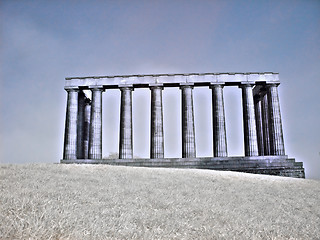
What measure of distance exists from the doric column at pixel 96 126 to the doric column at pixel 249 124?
766 inches

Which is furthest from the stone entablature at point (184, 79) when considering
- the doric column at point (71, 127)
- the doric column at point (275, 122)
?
the doric column at point (71, 127)

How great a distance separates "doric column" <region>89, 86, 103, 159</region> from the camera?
41781mm

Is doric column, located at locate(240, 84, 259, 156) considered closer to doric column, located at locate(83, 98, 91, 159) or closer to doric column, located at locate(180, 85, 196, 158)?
doric column, located at locate(180, 85, 196, 158)

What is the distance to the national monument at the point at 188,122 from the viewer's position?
126ft

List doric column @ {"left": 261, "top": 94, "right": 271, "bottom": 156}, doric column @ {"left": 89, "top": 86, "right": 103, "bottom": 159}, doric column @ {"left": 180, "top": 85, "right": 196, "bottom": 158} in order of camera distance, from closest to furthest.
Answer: doric column @ {"left": 180, "top": 85, "right": 196, "bottom": 158} → doric column @ {"left": 89, "top": 86, "right": 103, "bottom": 159} → doric column @ {"left": 261, "top": 94, "right": 271, "bottom": 156}

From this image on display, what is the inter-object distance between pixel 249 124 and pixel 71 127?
23.9 metres

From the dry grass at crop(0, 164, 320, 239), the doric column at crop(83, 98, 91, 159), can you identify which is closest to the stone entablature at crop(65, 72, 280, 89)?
the doric column at crop(83, 98, 91, 159)

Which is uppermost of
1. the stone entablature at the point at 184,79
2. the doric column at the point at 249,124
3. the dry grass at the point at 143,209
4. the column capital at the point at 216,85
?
the stone entablature at the point at 184,79

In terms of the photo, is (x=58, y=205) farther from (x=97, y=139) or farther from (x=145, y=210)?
(x=97, y=139)

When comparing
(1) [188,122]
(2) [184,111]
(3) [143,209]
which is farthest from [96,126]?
(3) [143,209]

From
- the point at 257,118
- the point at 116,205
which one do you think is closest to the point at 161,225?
the point at 116,205

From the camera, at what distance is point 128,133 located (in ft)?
136

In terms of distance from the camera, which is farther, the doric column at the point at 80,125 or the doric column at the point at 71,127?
the doric column at the point at 80,125

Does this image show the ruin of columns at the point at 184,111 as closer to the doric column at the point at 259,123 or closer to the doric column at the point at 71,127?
the doric column at the point at 71,127
